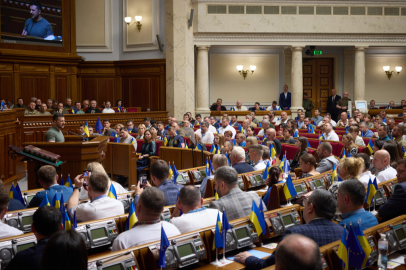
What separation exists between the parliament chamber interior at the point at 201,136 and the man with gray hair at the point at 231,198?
0.01 m

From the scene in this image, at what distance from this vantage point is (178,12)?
1497 centimetres

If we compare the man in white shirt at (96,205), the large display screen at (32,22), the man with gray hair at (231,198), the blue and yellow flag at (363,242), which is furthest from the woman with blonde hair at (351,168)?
the large display screen at (32,22)

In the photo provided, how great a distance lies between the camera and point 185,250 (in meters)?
2.98

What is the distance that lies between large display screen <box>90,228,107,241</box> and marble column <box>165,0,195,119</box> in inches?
464

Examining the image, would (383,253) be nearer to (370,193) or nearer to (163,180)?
(370,193)

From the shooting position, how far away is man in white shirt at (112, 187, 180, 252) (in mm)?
3031

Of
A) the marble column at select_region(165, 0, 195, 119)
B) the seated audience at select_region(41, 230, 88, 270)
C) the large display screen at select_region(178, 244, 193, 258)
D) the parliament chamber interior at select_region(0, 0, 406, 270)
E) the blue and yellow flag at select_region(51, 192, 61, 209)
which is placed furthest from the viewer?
the marble column at select_region(165, 0, 195, 119)

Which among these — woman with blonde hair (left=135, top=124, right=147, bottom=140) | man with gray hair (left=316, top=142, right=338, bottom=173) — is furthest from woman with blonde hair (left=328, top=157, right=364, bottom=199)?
woman with blonde hair (left=135, top=124, right=147, bottom=140)

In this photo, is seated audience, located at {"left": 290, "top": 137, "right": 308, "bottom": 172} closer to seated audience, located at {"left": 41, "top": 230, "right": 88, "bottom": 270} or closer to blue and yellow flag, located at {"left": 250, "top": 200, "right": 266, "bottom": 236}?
blue and yellow flag, located at {"left": 250, "top": 200, "right": 266, "bottom": 236}

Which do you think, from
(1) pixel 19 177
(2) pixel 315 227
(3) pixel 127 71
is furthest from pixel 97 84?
(2) pixel 315 227

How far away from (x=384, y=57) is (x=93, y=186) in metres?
17.3

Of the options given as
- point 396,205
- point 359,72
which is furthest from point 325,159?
point 359,72

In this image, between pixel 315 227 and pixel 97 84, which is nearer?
pixel 315 227

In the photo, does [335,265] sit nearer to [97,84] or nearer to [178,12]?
[178,12]
